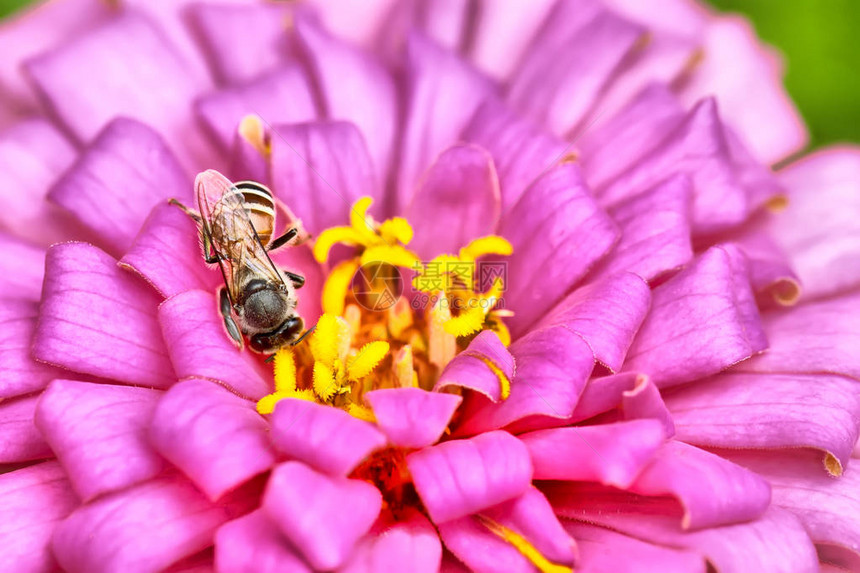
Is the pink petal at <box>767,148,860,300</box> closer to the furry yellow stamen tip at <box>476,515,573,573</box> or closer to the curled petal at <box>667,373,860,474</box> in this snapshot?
A: the curled petal at <box>667,373,860,474</box>

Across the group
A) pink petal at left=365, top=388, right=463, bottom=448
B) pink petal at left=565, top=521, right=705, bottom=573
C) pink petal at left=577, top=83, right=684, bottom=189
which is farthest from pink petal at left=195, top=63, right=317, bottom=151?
pink petal at left=565, top=521, right=705, bottom=573

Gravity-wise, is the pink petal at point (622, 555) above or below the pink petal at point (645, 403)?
below

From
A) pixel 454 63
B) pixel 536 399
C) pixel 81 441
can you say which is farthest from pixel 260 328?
pixel 454 63

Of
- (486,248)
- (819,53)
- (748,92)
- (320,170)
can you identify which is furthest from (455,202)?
(819,53)

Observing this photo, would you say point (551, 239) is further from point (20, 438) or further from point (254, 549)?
point (20, 438)

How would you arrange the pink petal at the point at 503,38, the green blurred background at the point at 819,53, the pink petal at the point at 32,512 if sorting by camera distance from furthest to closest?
1. the green blurred background at the point at 819,53
2. the pink petal at the point at 503,38
3. the pink petal at the point at 32,512

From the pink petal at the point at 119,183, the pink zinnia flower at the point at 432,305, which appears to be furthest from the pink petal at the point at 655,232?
the pink petal at the point at 119,183

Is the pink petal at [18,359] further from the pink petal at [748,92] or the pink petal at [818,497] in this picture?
the pink petal at [748,92]

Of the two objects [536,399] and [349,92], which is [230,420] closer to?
[536,399]
